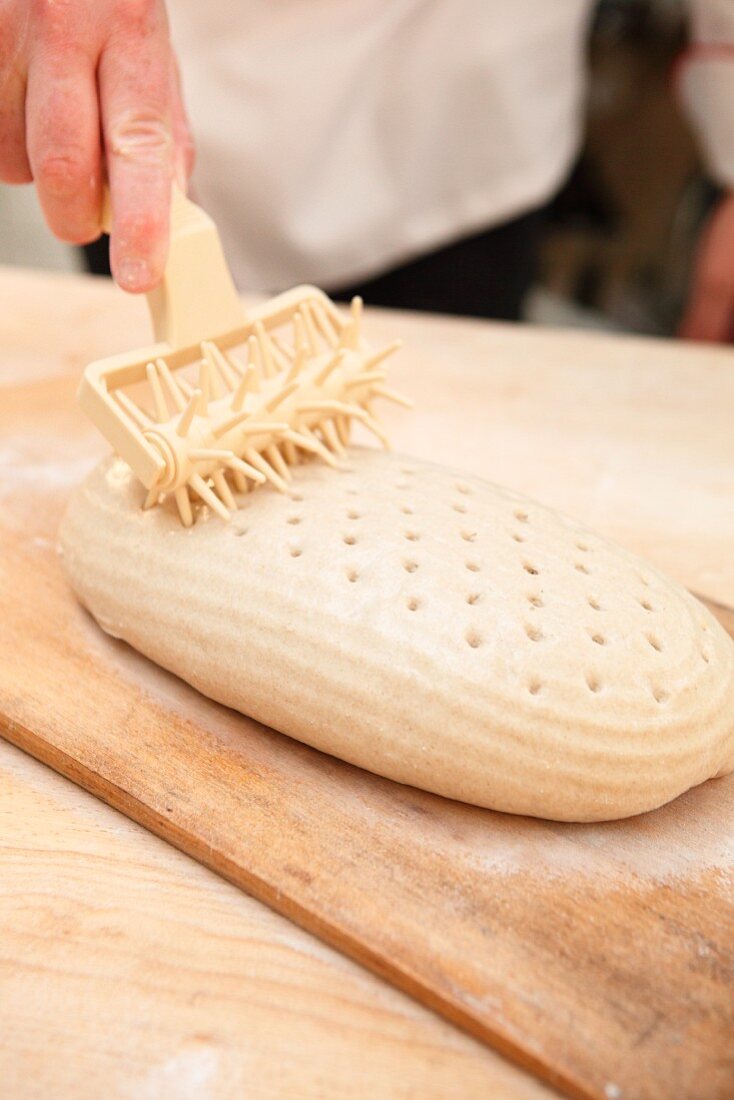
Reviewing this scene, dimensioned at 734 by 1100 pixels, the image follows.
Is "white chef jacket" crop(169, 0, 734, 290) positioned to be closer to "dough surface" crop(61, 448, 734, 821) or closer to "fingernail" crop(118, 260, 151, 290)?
"fingernail" crop(118, 260, 151, 290)

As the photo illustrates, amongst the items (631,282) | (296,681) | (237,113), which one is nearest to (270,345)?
(296,681)

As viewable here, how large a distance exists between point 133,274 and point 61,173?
0.13 m

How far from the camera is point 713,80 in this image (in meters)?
1.63

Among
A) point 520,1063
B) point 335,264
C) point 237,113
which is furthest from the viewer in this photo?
point 335,264

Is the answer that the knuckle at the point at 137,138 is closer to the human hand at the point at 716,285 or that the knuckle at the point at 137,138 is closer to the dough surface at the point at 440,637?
the dough surface at the point at 440,637

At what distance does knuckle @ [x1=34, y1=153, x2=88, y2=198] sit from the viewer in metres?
0.88

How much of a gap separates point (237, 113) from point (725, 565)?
101 cm

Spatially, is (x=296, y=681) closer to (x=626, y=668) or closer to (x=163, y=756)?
(x=163, y=756)

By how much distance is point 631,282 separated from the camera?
3.44 m

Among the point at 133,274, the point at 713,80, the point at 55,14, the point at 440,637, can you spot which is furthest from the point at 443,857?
the point at 713,80

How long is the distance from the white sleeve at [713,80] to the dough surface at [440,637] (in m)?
1.14

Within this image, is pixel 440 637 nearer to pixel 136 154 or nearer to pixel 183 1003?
pixel 183 1003

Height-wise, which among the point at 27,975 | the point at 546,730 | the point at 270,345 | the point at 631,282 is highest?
the point at 270,345

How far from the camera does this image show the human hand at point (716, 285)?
169 cm
